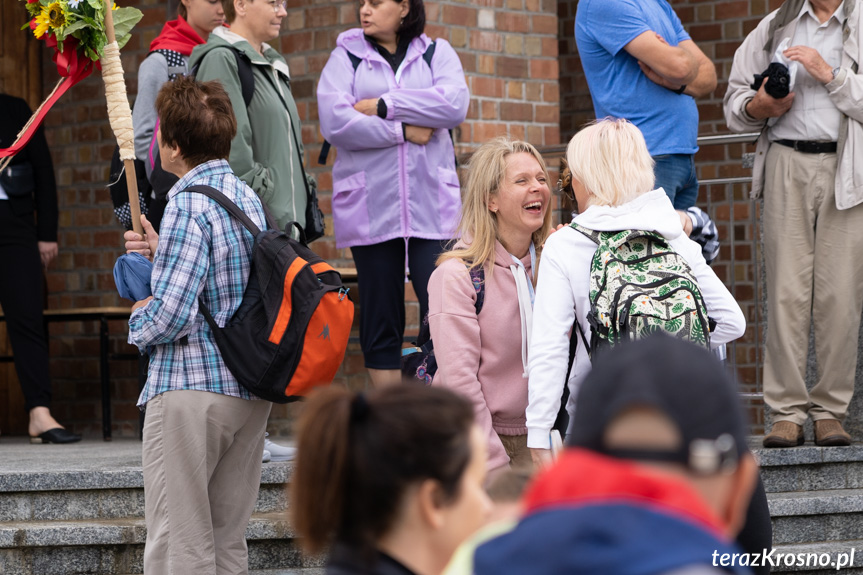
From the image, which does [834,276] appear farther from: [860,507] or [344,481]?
[344,481]

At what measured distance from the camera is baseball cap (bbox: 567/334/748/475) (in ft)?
3.72

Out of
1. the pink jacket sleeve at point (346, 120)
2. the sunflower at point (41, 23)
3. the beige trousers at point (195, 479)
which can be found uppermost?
the sunflower at point (41, 23)

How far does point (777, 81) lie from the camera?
16.3 feet

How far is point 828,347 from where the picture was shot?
512 centimetres

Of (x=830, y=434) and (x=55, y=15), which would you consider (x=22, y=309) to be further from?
(x=830, y=434)

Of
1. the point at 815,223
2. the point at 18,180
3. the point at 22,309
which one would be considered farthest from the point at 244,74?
the point at 815,223

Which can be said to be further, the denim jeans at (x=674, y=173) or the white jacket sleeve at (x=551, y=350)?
the denim jeans at (x=674, y=173)

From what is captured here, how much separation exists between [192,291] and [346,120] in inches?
72.5

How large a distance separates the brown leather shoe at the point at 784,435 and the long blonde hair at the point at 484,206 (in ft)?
5.96

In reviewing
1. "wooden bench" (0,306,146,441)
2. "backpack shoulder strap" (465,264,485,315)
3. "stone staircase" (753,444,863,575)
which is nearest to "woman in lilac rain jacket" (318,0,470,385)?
"backpack shoulder strap" (465,264,485,315)

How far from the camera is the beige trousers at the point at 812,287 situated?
200 inches

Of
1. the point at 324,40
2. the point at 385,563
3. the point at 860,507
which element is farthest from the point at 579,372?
the point at 324,40

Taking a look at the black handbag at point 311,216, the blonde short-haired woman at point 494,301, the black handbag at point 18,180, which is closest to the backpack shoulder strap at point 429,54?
the black handbag at point 311,216

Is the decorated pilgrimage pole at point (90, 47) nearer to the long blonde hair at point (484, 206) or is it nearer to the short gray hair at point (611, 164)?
the long blonde hair at point (484, 206)
